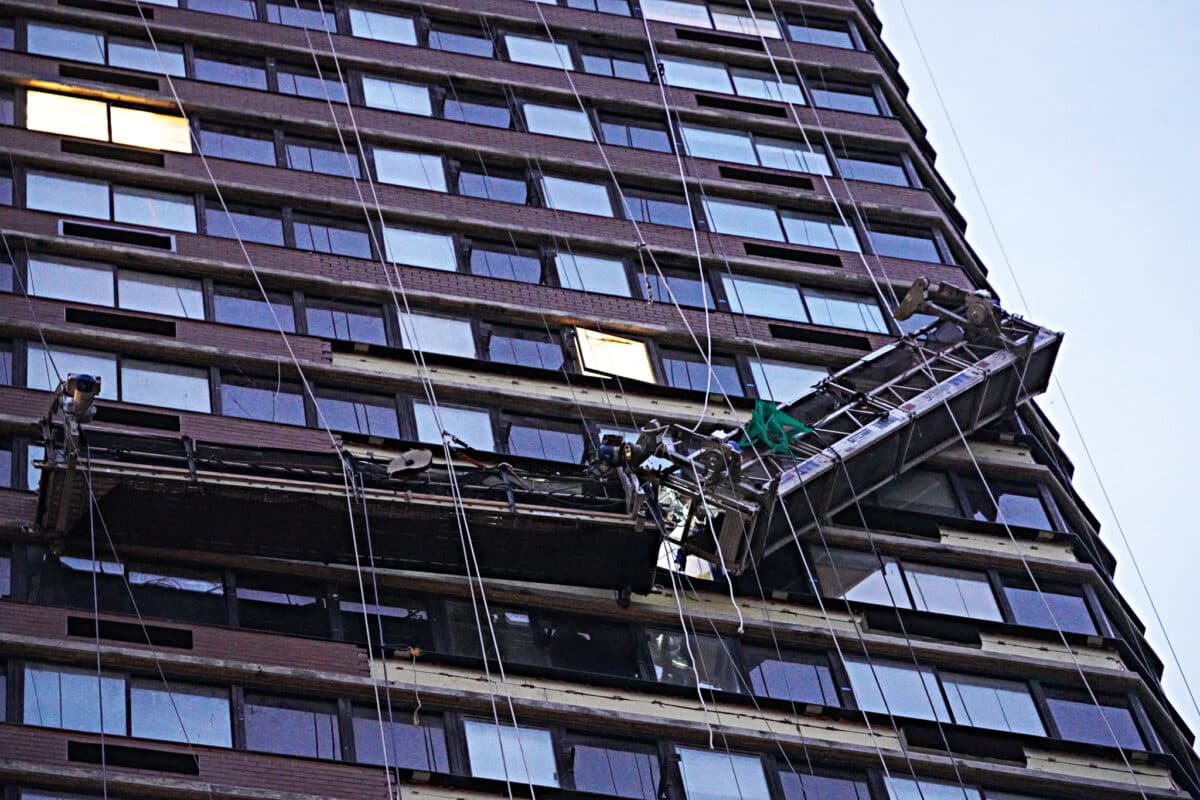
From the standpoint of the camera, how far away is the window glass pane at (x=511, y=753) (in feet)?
121

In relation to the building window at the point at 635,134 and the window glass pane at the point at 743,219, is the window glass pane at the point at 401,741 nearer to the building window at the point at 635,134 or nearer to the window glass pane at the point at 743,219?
the window glass pane at the point at 743,219

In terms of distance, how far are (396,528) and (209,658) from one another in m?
4.03

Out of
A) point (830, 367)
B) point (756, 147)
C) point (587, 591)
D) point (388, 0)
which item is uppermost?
point (388, 0)

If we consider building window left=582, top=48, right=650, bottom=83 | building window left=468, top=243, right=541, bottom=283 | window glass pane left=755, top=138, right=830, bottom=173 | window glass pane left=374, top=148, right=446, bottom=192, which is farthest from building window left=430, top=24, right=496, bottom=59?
building window left=468, top=243, right=541, bottom=283

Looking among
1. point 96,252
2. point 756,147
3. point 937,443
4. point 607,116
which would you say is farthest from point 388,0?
point 937,443

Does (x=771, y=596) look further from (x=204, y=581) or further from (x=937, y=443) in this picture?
(x=204, y=581)

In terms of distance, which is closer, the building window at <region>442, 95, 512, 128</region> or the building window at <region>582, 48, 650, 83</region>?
the building window at <region>442, 95, 512, 128</region>

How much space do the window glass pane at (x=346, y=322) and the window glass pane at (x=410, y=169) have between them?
5089 millimetres

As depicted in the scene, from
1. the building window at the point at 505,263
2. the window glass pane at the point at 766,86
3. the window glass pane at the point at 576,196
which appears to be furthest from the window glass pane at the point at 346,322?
the window glass pane at the point at 766,86

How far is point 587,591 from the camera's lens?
134 ft

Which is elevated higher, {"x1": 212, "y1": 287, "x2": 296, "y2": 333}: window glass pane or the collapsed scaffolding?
{"x1": 212, "y1": 287, "x2": 296, "y2": 333}: window glass pane

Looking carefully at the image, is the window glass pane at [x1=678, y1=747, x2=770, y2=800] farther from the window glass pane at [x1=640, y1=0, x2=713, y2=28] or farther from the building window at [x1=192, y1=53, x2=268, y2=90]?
the window glass pane at [x1=640, y1=0, x2=713, y2=28]

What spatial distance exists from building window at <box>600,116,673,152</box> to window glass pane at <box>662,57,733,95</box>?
2.22 metres

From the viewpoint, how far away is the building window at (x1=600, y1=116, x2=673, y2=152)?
54500 millimetres
